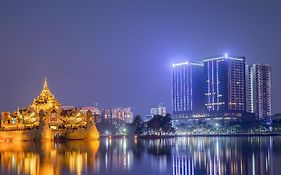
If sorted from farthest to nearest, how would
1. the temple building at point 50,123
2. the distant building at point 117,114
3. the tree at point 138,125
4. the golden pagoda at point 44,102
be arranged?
the distant building at point 117,114 < the tree at point 138,125 < the golden pagoda at point 44,102 < the temple building at point 50,123

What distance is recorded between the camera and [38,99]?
95.9m

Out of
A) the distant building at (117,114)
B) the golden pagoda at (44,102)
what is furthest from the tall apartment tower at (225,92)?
the golden pagoda at (44,102)

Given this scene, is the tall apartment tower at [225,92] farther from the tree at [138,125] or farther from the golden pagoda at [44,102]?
the golden pagoda at [44,102]

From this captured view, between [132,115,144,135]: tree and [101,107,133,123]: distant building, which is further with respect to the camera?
[101,107,133,123]: distant building

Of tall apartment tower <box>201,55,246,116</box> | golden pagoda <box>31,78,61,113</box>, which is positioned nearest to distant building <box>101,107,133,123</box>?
tall apartment tower <box>201,55,246,116</box>

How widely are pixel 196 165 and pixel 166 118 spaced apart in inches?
3467

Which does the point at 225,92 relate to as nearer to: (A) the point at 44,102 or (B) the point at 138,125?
(B) the point at 138,125

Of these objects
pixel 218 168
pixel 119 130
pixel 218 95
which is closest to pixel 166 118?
pixel 119 130

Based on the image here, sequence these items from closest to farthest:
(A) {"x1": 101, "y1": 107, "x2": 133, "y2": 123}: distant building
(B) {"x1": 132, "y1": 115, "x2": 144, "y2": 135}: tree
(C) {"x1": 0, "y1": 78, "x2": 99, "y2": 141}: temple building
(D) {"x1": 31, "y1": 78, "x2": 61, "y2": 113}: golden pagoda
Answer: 1. (C) {"x1": 0, "y1": 78, "x2": 99, "y2": 141}: temple building
2. (D) {"x1": 31, "y1": 78, "x2": 61, "y2": 113}: golden pagoda
3. (B) {"x1": 132, "y1": 115, "x2": 144, "y2": 135}: tree
4. (A) {"x1": 101, "y1": 107, "x2": 133, "y2": 123}: distant building

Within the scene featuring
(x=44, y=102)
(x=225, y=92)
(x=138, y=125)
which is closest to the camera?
(x=44, y=102)

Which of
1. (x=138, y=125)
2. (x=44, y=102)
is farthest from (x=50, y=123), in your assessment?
(x=138, y=125)

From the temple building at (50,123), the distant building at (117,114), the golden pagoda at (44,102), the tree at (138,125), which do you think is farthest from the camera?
the distant building at (117,114)

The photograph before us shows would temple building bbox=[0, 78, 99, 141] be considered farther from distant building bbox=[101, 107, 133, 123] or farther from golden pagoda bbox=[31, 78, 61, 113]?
distant building bbox=[101, 107, 133, 123]

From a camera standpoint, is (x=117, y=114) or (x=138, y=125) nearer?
(x=138, y=125)
